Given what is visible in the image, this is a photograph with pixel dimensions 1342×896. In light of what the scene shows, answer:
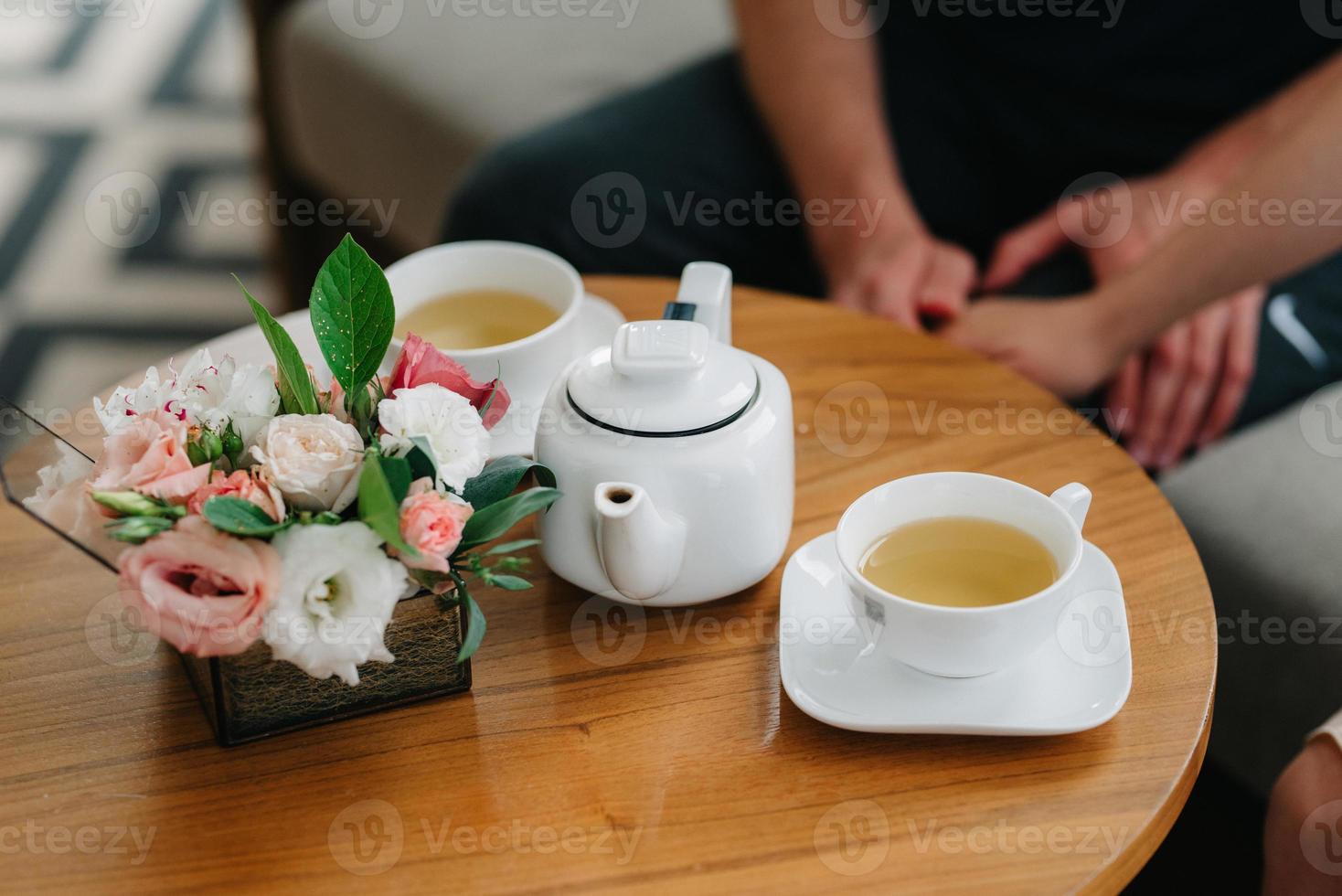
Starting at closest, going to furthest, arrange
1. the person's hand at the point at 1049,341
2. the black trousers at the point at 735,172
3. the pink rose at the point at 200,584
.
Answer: the pink rose at the point at 200,584 → the person's hand at the point at 1049,341 → the black trousers at the point at 735,172

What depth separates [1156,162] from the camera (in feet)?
4.02

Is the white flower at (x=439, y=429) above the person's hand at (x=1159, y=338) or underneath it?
above

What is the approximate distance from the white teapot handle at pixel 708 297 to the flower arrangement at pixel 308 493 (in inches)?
6.6

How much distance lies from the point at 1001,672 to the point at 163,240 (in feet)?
5.98

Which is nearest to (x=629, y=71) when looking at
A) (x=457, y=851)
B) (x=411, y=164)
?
(x=411, y=164)

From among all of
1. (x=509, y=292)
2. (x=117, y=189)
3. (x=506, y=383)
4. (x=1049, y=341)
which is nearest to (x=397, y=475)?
(x=506, y=383)

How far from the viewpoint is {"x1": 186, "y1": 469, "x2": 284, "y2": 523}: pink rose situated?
1.80 ft

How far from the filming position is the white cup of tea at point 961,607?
1.88ft

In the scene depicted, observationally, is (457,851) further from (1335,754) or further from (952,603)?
(1335,754)

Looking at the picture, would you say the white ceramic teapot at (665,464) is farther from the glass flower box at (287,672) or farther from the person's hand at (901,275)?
the person's hand at (901,275)

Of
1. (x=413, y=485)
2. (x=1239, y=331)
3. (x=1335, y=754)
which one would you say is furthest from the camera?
(x=1239, y=331)

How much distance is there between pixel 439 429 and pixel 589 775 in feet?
0.62

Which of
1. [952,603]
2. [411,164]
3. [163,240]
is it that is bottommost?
[163,240]

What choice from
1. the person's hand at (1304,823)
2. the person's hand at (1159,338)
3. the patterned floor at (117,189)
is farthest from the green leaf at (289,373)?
the patterned floor at (117,189)
